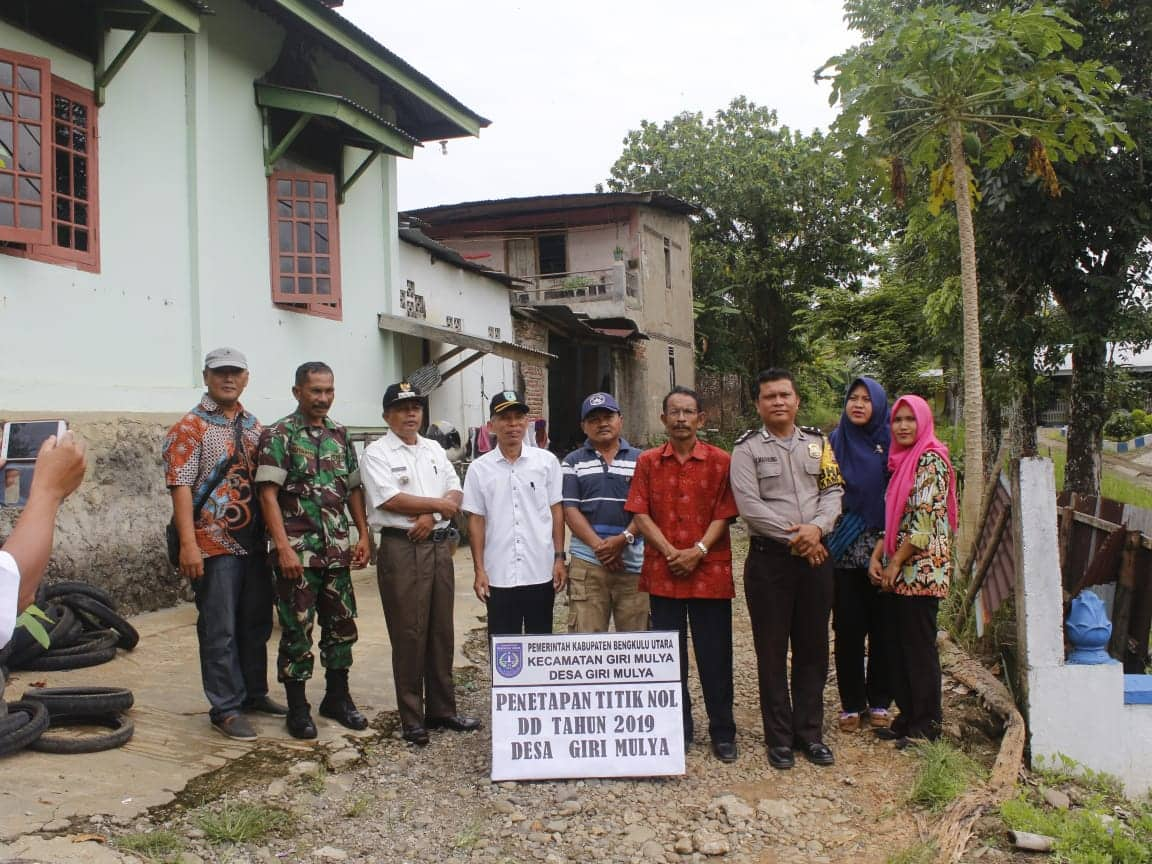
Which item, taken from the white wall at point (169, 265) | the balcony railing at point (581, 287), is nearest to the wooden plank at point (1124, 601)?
the white wall at point (169, 265)

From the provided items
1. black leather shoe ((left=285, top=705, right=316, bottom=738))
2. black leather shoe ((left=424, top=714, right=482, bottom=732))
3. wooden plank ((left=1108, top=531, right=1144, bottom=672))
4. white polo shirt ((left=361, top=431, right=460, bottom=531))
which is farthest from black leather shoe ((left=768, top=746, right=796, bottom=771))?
black leather shoe ((left=285, top=705, right=316, bottom=738))

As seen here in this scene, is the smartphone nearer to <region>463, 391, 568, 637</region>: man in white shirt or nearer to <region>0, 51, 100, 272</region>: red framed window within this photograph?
<region>463, 391, 568, 637</region>: man in white shirt

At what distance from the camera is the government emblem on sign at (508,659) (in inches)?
158

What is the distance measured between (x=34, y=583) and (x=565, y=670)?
2590 mm

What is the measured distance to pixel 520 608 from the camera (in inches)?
171

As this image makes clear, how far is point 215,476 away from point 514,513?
4.53ft

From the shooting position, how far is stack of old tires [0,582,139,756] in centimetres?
378

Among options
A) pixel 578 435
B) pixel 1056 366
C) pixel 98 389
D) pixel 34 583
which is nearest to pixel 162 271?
pixel 98 389

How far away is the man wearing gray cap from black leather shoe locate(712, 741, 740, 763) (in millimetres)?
2147

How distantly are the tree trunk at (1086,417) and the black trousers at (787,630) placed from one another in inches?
335

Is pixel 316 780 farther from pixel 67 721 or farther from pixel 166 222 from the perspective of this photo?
Result: pixel 166 222

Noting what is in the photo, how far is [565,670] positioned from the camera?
4.05 meters

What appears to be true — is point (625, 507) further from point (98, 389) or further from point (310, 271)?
point (310, 271)

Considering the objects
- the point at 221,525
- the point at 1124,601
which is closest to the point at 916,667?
the point at 1124,601
